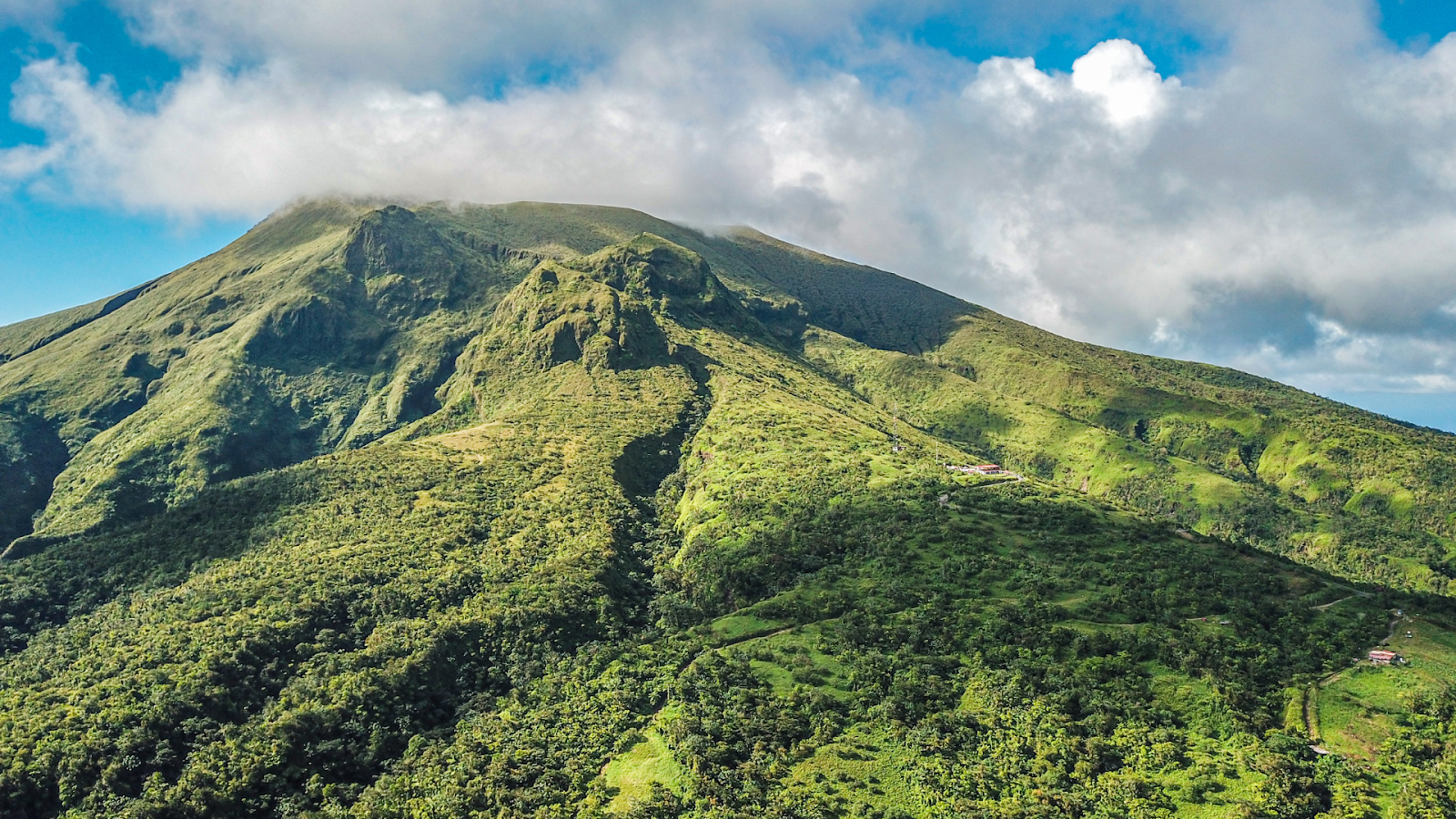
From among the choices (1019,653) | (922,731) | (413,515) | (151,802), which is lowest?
(151,802)

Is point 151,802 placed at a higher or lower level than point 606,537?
lower

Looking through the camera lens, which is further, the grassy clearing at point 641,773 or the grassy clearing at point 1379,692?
the grassy clearing at point 641,773

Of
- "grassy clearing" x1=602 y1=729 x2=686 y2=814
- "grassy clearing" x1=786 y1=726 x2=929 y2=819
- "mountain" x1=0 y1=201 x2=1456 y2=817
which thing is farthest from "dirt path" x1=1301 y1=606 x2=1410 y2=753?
"grassy clearing" x1=602 y1=729 x2=686 y2=814

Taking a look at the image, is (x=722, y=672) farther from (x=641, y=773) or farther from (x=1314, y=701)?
(x=1314, y=701)

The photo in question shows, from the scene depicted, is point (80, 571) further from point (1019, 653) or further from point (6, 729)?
point (1019, 653)

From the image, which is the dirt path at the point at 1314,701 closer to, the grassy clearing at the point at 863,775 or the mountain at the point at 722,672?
the mountain at the point at 722,672

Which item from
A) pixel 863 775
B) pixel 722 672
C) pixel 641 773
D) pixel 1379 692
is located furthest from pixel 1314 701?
pixel 641 773

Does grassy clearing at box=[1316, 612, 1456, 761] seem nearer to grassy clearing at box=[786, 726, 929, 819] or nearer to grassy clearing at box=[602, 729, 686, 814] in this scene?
grassy clearing at box=[786, 726, 929, 819]

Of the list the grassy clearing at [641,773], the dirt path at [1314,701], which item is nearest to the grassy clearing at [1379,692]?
the dirt path at [1314,701]

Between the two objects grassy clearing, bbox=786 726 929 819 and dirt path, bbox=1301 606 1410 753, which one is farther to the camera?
dirt path, bbox=1301 606 1410 753

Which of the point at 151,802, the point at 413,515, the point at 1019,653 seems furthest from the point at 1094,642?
the point at 413,515

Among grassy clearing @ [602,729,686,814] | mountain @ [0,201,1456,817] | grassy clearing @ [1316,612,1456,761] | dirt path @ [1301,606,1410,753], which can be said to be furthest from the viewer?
grassy clearing @ [602,729,686,814]
